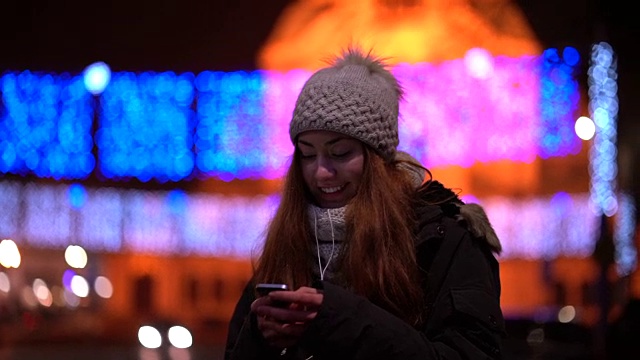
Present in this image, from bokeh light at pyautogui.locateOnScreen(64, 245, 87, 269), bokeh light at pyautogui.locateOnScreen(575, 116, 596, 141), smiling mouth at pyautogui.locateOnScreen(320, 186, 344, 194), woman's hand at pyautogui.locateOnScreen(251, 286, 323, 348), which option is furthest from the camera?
bokeh light at pyautogui.locateOnScreen(64, 245, 87, 269)

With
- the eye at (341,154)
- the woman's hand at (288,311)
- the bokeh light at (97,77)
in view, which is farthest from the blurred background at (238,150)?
the woman's hand at (288,311)

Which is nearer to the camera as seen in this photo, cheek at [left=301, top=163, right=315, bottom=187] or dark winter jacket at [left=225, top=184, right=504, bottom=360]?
dark winter jacket at [left=225, top=184, right=504, bottom=360]

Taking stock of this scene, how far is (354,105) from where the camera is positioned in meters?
1.63

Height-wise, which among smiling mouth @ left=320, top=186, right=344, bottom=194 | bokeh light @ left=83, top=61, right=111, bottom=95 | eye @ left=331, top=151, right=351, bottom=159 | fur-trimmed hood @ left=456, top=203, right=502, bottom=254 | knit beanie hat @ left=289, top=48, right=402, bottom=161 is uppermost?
bokeh light @ left=83, top=61, right=111, bottom=95

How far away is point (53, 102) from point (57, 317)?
1071mm

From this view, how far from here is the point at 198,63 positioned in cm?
505

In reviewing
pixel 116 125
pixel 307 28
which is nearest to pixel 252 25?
pixel 307 28

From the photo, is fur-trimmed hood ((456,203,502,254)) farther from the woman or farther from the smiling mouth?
the smiling mouth

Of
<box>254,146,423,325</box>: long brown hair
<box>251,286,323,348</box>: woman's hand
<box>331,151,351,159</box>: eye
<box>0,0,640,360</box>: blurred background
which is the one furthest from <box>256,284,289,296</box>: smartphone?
<box>0,0,640,360</box>: blurred background

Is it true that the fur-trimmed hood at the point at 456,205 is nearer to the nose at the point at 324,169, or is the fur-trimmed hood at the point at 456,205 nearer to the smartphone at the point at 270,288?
the nose at the point at 324,169

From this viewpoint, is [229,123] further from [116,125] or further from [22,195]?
[22,195]

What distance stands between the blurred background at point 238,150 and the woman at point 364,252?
3125mm

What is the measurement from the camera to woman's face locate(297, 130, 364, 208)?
162 cm

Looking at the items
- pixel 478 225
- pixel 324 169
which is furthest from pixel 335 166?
pixel 478 225
